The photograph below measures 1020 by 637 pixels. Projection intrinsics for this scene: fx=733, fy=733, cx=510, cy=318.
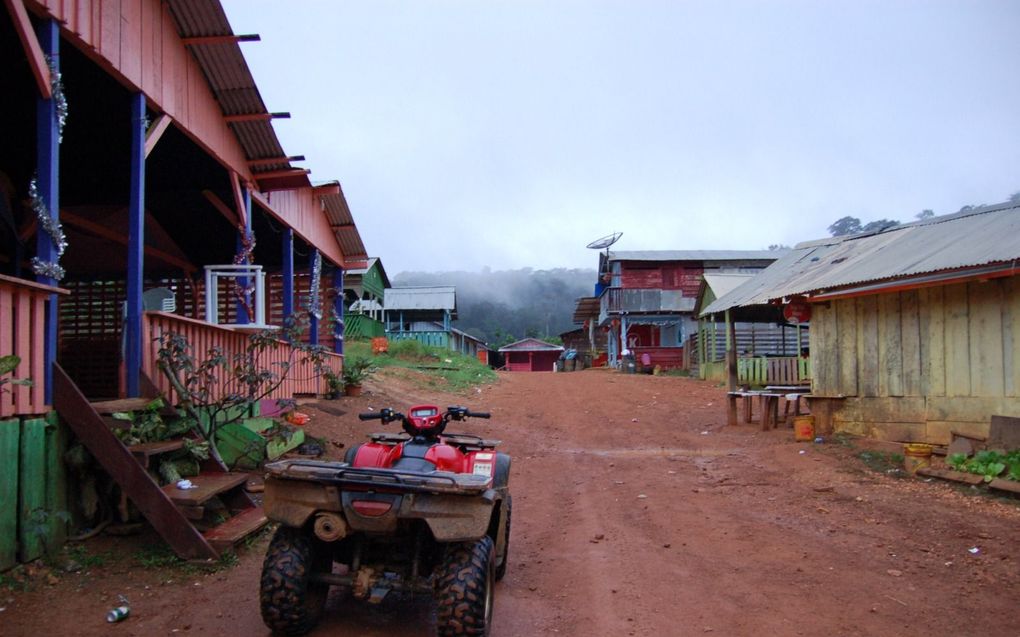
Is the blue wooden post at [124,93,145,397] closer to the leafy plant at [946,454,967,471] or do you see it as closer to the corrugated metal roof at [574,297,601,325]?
the leafy plant at [946,454,967,471]

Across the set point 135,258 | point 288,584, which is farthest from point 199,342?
point 288,584

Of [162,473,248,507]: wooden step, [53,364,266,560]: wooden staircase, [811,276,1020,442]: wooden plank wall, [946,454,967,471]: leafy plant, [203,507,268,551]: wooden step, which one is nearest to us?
[53,364,266,560]: wooden staircase

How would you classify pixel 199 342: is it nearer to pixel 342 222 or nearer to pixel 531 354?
pixel 342 222

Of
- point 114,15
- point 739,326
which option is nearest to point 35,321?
point 114,15

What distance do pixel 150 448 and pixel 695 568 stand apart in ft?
14.2

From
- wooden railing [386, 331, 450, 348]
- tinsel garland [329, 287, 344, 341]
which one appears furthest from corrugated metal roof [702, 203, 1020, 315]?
wooden railing [386, 331, 450, 348]

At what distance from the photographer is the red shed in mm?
60375

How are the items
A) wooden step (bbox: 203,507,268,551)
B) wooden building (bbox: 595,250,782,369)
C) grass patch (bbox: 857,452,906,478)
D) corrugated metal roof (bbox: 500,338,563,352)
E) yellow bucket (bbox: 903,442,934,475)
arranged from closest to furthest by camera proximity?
1. wooden step (bbox: 203,507,268,551)
2. yellow bucket (bbox: 903,442,934,475)
3. grass patch (bbox: 857,452,906,478)
4. wooden building (bbox: 595,250,782,369)
5. corrugated metal roof (bbox: 500,338,563,352)

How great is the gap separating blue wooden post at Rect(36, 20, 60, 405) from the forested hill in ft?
225

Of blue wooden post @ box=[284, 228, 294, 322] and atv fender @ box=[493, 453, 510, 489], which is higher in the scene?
blue wooden post @ box=[284, 228, 294, 322]

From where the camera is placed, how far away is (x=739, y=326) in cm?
2823

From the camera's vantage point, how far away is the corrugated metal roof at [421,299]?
4625 centimetres

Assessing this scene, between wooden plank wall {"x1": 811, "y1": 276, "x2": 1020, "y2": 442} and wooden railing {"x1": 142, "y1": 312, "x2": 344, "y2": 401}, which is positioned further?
wooden plank wall {"x1": 811, "y1": 276, "x2": 1020, "y2": 442}

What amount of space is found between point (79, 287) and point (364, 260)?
19.1 feet
